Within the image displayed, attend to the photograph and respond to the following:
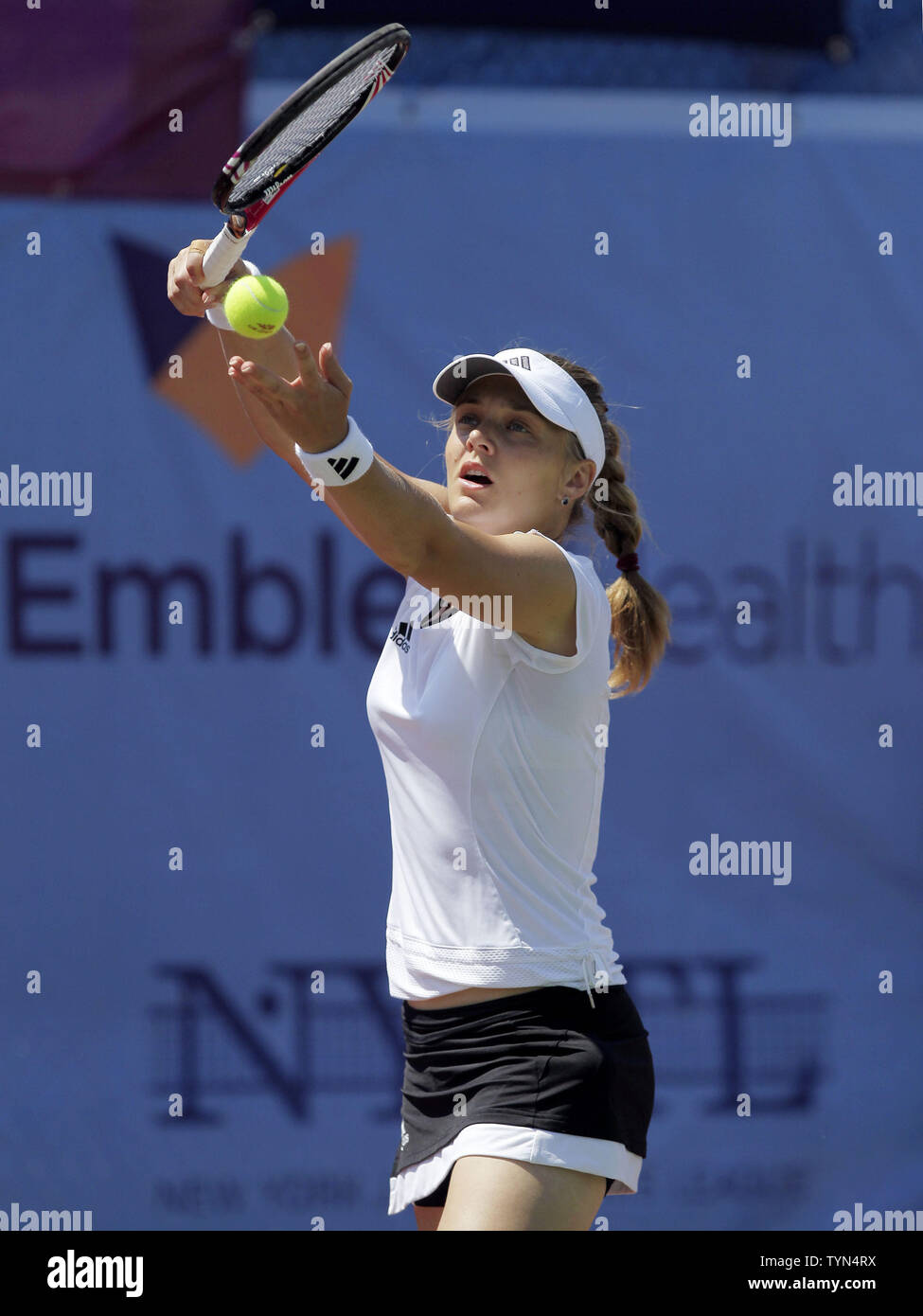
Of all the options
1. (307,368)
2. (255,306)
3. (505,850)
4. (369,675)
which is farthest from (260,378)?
(369,675)

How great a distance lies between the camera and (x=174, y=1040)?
363 cm

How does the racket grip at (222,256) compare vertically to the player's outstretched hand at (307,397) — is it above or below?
above

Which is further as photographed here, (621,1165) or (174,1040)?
(174,1040)

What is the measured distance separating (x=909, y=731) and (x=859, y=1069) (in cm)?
85

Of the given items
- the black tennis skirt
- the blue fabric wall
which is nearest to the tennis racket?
the black tennis skirt

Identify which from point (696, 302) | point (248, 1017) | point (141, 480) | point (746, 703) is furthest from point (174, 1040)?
point (696, 302)

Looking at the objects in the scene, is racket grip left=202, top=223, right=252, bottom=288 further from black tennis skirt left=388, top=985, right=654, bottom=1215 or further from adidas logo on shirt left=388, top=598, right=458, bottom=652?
black tennis skirt left=388, top=985, right=654, bottom=1215

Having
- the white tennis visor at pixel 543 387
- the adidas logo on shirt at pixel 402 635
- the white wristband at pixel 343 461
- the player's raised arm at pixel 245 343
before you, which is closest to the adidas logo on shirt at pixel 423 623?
the adidas logo on shirt at pixel 402 635

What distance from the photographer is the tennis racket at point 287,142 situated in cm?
211

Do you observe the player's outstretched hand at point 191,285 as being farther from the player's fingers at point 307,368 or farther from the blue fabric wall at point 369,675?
the blue fabric wall at point 369,675

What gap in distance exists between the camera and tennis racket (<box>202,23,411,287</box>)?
211 cm

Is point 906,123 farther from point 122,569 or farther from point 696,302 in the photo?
point 122,569

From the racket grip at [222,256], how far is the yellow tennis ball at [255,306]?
22 centimetres

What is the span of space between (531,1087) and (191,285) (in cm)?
130
